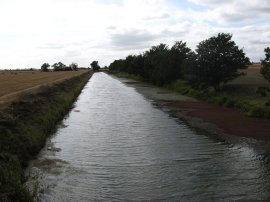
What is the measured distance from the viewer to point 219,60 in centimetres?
4956

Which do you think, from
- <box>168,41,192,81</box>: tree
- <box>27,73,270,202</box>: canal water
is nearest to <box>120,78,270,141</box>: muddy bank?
<box>27,73,270,202</box>: canal water

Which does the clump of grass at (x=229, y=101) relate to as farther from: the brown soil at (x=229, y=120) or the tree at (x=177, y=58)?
the tree at (x=177, y=58)

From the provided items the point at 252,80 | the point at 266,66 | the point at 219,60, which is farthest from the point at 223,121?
the point at 252,80

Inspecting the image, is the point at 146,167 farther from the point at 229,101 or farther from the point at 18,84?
the point at 18,84

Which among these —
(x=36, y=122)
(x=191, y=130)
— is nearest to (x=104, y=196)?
(x=36, y=122)

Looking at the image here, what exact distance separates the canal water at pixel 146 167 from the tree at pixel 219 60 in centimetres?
2413

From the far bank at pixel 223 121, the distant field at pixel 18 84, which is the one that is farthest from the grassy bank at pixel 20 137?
the far bank at pixel 223 121

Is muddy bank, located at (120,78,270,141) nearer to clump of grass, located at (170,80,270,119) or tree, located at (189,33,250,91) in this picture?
clump of grass, located at (170,80,270,119)

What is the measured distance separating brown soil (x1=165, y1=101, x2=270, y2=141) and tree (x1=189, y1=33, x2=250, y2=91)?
894 centimetres

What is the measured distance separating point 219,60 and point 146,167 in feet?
114

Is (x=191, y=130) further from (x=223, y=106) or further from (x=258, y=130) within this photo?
(x=223, y=106)

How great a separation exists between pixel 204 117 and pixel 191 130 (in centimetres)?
648

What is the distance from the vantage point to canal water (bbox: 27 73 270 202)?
44.6 ft

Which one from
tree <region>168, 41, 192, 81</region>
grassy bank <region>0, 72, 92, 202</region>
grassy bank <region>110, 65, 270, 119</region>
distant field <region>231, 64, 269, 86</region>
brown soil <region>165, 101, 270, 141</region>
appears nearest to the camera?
grassy bank <region>0, 72, 92, 202</region>
